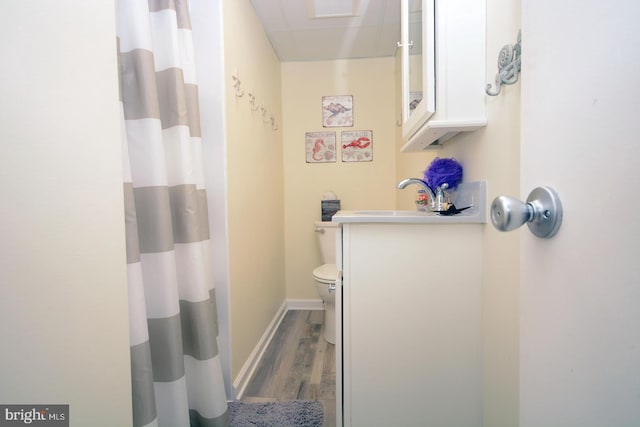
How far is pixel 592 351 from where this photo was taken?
0.25 metres

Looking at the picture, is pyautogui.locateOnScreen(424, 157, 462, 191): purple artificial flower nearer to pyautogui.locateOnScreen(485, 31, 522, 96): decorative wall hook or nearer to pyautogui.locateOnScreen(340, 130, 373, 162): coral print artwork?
Result: pyautogui.locateOnScreen(485, 31, 522, 96): decorative wall hook

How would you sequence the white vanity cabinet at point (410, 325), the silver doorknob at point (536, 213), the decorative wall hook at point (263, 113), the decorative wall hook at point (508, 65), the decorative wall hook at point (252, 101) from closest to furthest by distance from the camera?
the silver doorknob at point (536, 213) < the decorative wall hook at point (508, 65) < the white vanity cabinet at point (410, 325) < the decorative wall hook at point (252, 101) < the decorative wall hook at point (263, 113)

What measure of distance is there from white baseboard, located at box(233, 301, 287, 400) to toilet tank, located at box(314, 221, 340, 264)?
25.3 inches

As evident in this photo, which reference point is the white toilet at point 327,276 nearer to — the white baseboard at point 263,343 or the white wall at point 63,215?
the white baseboard at point 263,343

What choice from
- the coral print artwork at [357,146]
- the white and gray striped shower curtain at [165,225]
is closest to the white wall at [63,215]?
the white and gray striped shower curtain at [165,225]


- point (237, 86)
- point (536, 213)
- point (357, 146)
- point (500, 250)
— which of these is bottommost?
point (500, 250)

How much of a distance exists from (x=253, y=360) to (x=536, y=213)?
1664mm

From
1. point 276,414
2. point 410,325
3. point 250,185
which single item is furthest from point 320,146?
point 276,414

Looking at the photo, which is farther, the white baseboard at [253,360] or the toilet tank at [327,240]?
the toilet tank at [327,240]

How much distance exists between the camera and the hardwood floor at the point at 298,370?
1.33 meters

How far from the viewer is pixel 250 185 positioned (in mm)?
1627

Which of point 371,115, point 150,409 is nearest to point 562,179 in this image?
point 150,409

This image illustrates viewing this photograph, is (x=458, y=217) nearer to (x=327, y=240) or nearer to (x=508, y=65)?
(x=508, y=65)

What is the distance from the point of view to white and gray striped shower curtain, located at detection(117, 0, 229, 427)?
0.80 m
